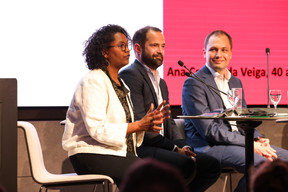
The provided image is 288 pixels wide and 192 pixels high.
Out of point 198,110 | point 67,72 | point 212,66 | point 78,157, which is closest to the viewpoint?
point 78,157

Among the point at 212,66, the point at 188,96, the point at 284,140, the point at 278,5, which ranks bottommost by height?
the point at 284,140

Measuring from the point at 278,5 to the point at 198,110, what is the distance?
5.81ft

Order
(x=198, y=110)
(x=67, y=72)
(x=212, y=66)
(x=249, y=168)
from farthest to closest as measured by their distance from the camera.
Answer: (x=67, y=72) → (x=212, y=66) → (x=198, y=110) → (x=249, y=168)

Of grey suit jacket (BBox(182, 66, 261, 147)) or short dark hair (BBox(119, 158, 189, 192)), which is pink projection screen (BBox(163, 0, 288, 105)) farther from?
short dark hair (BBox(119, 158, 189, 192))

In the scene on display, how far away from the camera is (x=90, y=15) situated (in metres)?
3.72

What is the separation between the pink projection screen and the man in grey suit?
493 millimetres

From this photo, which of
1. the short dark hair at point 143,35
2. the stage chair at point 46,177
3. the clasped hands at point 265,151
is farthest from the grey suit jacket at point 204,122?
the stage chair at point 46,177

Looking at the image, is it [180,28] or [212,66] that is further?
[180,28]

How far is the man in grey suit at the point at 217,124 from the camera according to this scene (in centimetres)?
302

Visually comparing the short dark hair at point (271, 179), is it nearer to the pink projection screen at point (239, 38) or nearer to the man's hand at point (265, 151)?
the man's hand at point (265, 151)

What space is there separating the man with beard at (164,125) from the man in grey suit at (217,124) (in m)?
0.15

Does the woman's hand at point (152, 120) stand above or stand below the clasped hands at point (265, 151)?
above

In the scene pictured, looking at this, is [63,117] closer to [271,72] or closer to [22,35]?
[22,35]

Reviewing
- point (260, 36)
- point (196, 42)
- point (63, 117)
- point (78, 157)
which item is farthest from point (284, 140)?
point (78, 157)
